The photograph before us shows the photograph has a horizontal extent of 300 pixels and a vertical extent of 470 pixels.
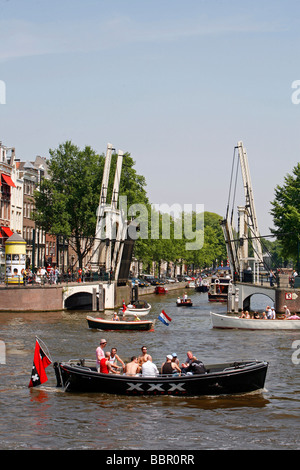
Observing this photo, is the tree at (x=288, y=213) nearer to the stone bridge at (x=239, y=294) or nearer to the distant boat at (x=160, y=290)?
the stone bridge at (x=239, y=294)

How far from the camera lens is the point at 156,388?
2573 cm

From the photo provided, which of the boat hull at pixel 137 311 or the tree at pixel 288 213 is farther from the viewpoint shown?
the tree at pixel 288 213

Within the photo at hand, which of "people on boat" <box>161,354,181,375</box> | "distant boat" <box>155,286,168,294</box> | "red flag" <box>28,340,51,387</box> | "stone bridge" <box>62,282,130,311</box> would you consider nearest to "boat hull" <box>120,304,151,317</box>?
"stone bridge" <box>62,282,130,311</box>

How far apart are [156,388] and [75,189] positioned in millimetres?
69349

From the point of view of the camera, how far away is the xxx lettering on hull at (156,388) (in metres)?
25.6

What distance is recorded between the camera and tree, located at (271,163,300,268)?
75.8 m

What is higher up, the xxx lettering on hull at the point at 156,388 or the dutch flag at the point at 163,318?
the dutch flag at the point at 163,318

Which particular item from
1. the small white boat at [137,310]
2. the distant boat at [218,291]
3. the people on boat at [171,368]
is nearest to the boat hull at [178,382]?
the people on boat at [171,368]

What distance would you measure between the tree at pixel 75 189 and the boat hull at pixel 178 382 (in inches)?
2577

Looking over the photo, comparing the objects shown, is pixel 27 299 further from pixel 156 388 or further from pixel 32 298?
pixel 156 388

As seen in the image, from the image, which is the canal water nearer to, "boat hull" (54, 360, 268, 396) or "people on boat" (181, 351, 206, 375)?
"boat hull" (54, 360, 268, 396)

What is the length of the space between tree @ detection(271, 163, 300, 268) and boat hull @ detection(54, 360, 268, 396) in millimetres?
50631
